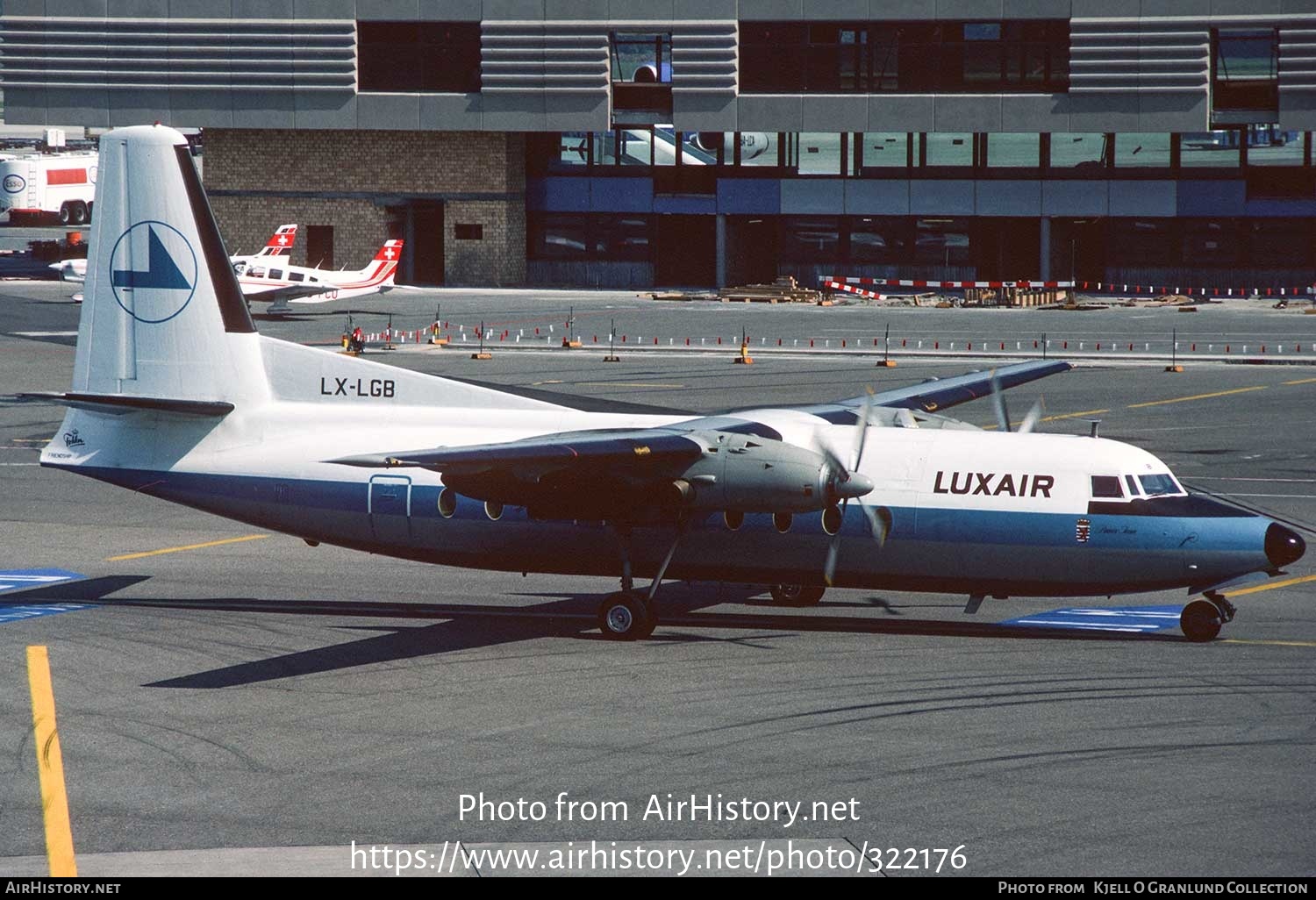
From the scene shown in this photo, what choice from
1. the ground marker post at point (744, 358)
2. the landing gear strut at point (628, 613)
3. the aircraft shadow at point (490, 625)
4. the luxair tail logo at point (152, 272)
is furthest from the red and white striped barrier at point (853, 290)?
the landing gear strut at point (628, 613)

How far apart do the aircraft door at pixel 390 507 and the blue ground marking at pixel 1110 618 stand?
9.29 m

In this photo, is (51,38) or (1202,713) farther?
(51,38)

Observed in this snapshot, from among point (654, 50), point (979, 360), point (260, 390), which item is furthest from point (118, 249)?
point (654, 50)

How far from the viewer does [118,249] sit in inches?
1040

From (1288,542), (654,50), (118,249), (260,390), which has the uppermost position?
(654,50)

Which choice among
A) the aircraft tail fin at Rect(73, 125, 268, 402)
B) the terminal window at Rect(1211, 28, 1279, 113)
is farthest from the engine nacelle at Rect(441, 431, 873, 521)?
the terminal window at Rect(1211, 28, 1279, 113)

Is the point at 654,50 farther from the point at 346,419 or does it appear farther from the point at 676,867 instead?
the point at 676,867

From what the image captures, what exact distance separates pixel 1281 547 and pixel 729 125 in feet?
223

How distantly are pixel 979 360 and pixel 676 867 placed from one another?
47.0 m

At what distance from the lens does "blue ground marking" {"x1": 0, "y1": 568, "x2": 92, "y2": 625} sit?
83.9ft

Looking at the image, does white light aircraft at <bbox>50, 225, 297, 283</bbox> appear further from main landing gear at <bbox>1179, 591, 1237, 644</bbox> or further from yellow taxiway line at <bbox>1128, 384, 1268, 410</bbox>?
main landing gear at <bbox>1179, 591, 1237, 644</bbox>

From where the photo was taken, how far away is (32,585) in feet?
90.7
